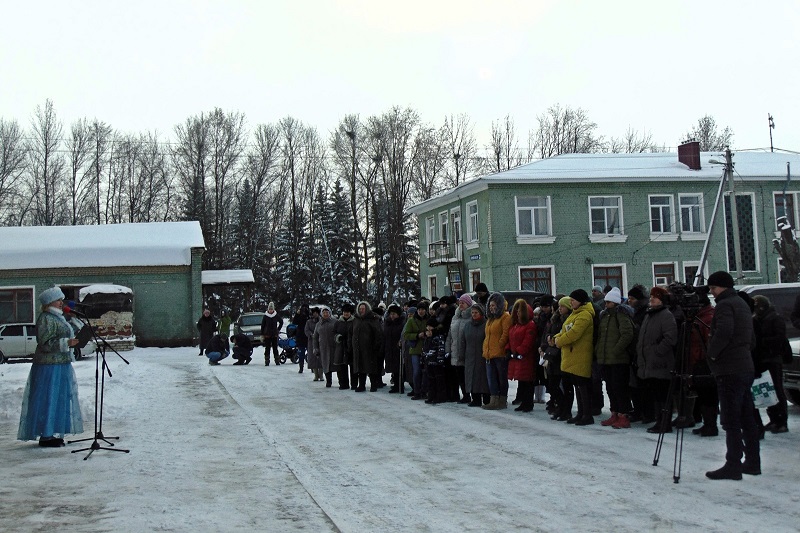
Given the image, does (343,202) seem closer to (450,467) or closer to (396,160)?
(396,160)

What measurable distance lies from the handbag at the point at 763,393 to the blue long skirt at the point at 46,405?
7.54m

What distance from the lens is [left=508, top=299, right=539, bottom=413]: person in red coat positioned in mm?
12766

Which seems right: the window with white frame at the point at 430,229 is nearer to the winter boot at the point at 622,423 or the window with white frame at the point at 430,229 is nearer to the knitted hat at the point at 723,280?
the winter boot at the point at 622,423

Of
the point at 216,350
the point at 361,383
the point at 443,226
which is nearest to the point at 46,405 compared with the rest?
the point at 361,383

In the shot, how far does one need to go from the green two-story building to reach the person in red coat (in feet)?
84.2

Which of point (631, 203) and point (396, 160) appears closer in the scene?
point (631, 203)

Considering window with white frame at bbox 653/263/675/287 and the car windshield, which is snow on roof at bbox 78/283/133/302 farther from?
window with white frame at bbox 653/263/675/287

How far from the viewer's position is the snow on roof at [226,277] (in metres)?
44.2

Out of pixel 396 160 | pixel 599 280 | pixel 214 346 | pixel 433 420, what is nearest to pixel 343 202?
pixel 396 160

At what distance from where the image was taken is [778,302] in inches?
574

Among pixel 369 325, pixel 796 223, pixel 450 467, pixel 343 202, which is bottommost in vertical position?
pixel 450 467

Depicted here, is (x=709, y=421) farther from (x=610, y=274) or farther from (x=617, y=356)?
(x=610, y=274)

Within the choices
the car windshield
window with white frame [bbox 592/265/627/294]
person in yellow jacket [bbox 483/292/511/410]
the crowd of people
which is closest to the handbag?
the crowd of people

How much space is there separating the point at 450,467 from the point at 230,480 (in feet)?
6.89
